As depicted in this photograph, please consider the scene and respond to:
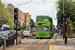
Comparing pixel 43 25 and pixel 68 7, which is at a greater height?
pixel 68 7

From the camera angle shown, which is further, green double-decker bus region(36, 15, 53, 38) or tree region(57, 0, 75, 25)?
tree region(57, 0, 75, 25)

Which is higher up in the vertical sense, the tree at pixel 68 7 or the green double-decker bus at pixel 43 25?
the tree at pixel 68 7

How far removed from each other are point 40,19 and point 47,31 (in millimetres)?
2605

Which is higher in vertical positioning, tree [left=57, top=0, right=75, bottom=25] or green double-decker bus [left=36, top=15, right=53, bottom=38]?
tree [left=57, top=0, right=75, bottom=25]

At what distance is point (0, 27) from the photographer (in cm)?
4397

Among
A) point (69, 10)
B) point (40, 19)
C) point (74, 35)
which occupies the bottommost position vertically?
point (74, 35)

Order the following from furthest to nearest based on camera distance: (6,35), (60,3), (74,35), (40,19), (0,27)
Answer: (60,3)
(0,27)
(74,35)
(40,19)
(6,35)

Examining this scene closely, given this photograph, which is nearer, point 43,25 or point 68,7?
point 43,25

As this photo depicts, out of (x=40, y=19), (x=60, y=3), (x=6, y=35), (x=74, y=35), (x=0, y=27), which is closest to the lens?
(x=6, y=35)

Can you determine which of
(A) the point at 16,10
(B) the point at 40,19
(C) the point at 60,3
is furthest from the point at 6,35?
(C) the point at 60,3

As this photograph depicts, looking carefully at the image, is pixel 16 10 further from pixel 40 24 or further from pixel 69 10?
pixel 69 10

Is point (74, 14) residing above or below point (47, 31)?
above

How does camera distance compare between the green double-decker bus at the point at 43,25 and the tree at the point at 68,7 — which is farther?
the tree at the point at 68,7

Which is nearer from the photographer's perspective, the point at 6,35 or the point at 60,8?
the point at 6,35
